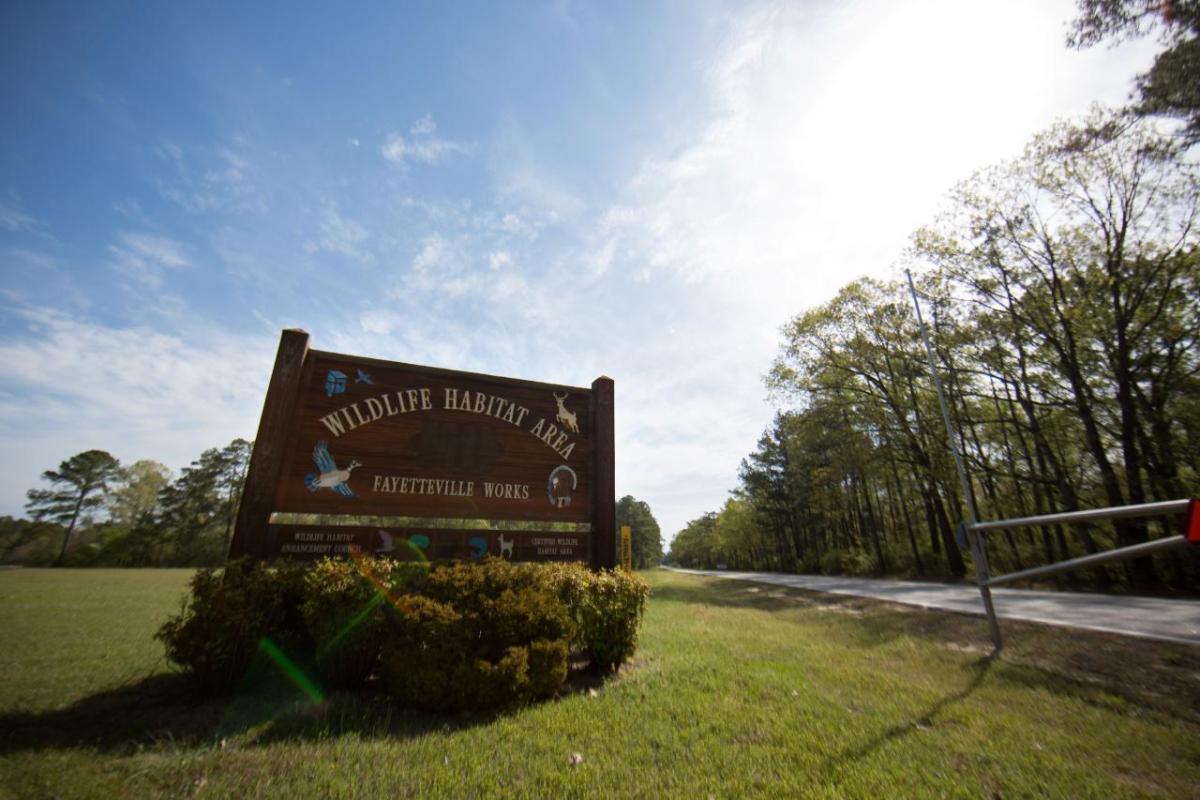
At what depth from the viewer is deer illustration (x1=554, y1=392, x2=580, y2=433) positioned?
770cm

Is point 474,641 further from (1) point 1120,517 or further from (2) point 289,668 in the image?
(1) point 1120,517

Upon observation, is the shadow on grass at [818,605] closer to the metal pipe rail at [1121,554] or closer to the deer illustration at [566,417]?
the metal pipe rail at [1121,554]

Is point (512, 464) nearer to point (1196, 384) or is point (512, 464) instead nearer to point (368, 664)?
point (368, 664)

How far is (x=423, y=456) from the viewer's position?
6.74 meters

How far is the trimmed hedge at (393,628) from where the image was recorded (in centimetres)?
425

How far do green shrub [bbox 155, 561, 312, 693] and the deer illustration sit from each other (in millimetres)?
4204

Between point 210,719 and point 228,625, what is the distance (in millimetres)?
841

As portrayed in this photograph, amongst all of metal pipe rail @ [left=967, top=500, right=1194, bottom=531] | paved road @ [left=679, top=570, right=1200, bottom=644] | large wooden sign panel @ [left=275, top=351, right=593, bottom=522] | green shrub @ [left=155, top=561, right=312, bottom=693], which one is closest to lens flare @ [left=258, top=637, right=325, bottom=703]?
green shrub @ [left=155, top=561, right=312, bottom=693]

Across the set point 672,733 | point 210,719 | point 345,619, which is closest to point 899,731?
point 672,733

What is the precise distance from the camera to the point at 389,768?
10.2 feet

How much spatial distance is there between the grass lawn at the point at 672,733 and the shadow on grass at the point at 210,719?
0.08ft

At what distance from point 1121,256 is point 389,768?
2540 cm

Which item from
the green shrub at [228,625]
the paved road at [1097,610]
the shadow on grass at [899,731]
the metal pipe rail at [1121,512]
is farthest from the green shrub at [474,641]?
the paved road at [1097,610]

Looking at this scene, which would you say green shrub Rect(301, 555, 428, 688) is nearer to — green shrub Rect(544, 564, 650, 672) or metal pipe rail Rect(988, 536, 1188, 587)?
green shrub Rect(544, 564, 650, 672)
